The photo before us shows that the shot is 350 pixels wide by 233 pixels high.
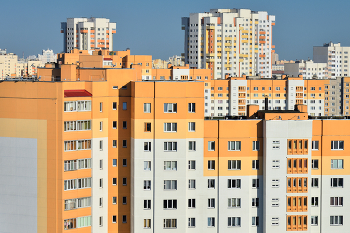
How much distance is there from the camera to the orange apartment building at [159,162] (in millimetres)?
39250

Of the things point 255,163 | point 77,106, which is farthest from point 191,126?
point 77,106

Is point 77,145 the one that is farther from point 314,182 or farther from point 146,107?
point 314,182

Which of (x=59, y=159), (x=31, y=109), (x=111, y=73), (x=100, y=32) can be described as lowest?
(x=59, y=159)

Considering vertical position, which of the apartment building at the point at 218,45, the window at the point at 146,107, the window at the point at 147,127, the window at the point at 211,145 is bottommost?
the window at the point at 211,145

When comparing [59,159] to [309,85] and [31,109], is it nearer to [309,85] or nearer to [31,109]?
[31,109]

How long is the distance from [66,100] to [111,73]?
459 centimetres

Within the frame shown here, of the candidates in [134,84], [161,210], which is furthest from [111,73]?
[161,210]

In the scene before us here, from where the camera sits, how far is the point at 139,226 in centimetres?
4047

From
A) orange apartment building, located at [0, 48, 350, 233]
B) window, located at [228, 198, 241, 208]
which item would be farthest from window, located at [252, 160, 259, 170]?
window, located at [228, 198, 241, 208]

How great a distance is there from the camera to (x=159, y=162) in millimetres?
40531

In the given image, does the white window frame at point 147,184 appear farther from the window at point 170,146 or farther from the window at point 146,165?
the window at point 170,146

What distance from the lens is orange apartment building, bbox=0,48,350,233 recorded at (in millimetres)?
39250

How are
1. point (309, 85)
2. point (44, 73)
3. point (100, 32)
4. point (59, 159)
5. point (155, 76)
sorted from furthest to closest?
point (100, 32)
point (309, 85)
point (155, 76)
point (44, 73)
point (59, 159)

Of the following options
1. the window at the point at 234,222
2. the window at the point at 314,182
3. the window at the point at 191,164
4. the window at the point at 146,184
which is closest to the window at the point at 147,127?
the window at the point at 146,184
